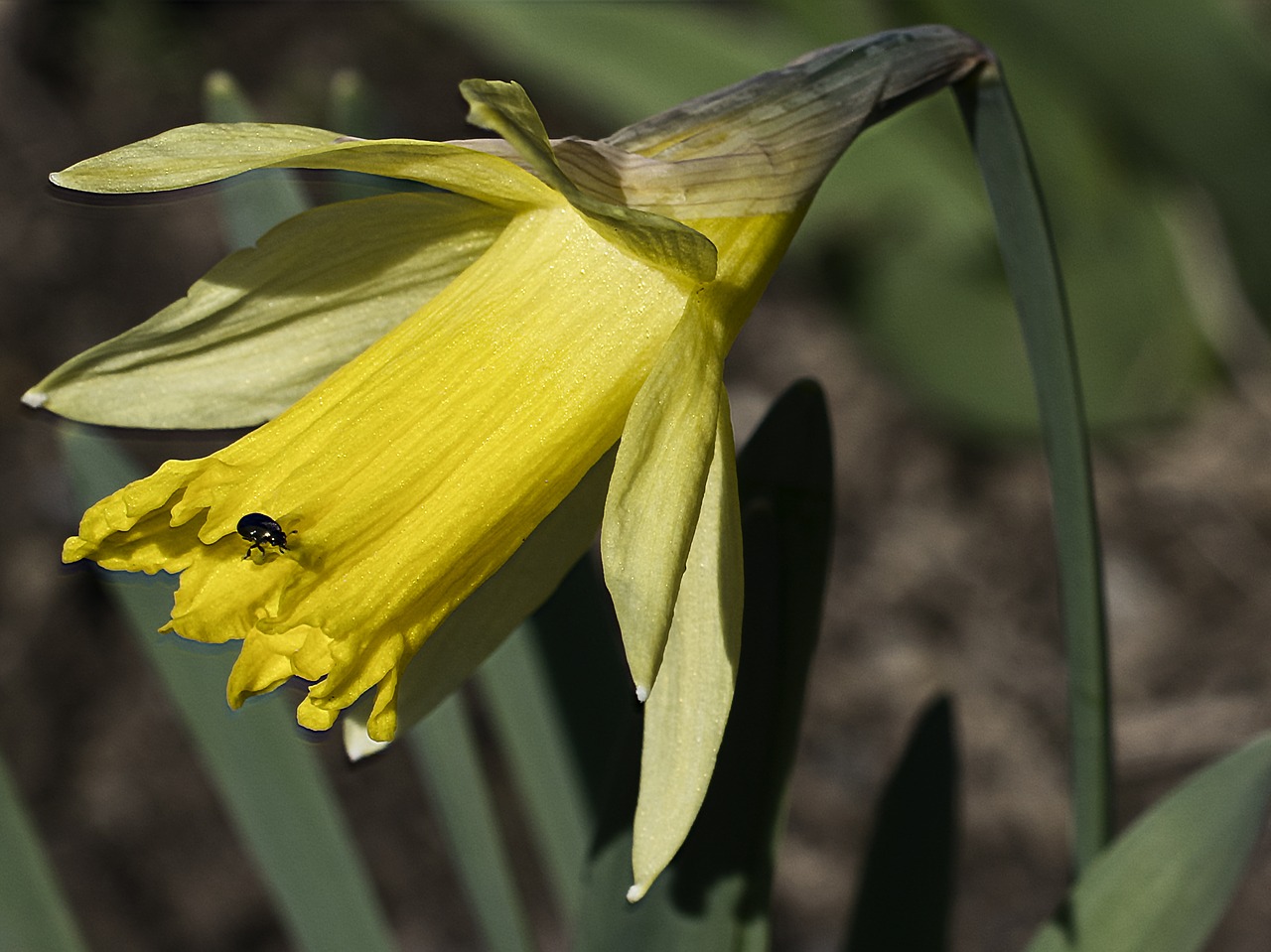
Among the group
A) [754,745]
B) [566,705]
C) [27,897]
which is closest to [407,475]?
[754,745]

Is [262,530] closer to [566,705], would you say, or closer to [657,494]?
[657,494]

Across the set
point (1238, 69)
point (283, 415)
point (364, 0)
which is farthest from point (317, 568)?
point (364, 0)

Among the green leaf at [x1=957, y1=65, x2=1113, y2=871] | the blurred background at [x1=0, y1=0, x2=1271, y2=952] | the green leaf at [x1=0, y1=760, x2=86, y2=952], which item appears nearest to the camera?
the green leaf at [x1=957, y1=65, x2=1113, y2=871]

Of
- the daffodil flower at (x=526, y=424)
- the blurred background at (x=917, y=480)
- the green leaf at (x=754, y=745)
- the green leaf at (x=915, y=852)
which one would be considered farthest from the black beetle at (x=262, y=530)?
the blurred background at (x=917, y=480)

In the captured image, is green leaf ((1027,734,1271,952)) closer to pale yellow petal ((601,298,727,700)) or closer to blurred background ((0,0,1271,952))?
pale yellow petal ((601,298,727,700))

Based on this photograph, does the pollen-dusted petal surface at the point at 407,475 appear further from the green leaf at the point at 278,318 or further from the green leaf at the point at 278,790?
the green leaf at the point at 278,790

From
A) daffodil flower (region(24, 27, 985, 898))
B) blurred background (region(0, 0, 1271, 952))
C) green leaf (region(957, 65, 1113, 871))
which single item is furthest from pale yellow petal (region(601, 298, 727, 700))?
blurred background (region(0, 0, 1271, 952))
